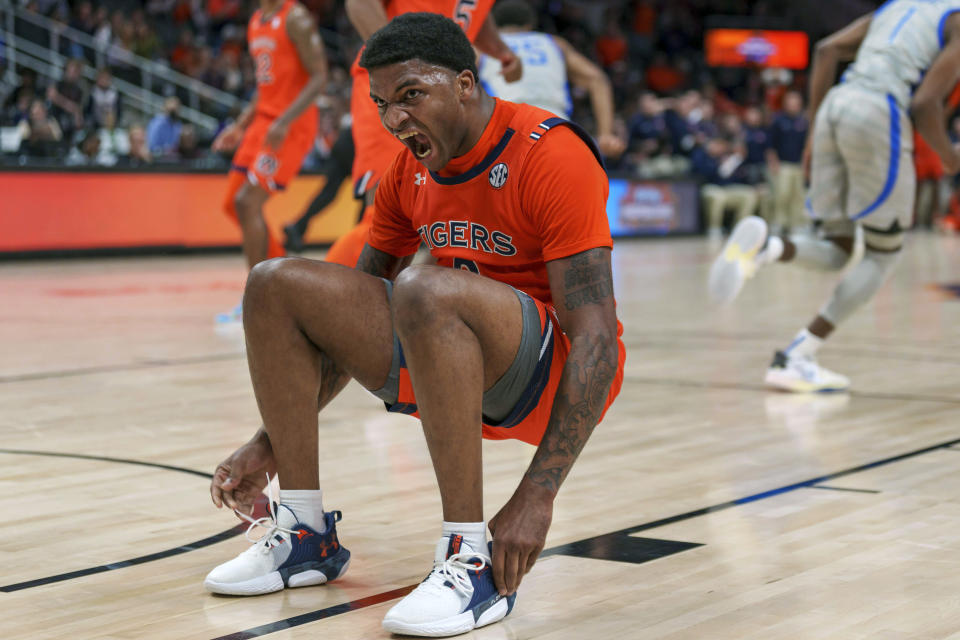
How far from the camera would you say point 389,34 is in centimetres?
232

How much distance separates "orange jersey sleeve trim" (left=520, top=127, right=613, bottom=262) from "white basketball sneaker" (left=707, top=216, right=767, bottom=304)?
2930 millimetres

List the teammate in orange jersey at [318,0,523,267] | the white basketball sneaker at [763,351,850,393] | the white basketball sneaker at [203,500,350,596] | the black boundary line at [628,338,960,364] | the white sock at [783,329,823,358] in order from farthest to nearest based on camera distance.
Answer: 1. the black boundary line at [628,338,960,364]
2. the white sock at [783,329,823,358]
3. the white basketball sneaker at [763,351,850,393]
4. the teammate in orange jersey at [318,0,523,267]
5. the white basketball sneaker at [203,500,350,596]

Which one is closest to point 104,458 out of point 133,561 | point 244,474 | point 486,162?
point 133,561

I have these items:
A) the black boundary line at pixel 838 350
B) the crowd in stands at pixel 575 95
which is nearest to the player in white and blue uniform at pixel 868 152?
the black boundary line at pixel 838 350

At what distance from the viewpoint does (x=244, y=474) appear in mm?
2518

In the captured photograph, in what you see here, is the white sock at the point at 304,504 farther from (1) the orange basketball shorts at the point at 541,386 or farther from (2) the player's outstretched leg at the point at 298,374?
(1) the orange basketball shorts at the point at 541,386

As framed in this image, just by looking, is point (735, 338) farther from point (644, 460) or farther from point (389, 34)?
point (389, 34)

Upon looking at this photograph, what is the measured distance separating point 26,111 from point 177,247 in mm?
1951

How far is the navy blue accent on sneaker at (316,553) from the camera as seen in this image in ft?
8.08

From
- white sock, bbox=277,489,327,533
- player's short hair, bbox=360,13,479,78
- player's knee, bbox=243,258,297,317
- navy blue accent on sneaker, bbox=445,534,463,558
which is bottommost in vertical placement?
white sock, bbox=277,489,327,533

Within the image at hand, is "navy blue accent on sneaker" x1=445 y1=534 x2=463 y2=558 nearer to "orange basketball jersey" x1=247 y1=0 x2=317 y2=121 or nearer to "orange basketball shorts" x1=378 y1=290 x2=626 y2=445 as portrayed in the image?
"orange basketball shorts" x1=378 y1=290 x2=626 y2=445

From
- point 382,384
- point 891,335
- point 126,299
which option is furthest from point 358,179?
point 126,299

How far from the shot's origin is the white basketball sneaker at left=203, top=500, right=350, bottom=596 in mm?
2408

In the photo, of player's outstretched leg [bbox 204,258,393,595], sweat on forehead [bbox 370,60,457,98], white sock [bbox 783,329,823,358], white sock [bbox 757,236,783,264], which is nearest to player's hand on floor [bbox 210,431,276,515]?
player's outstretched leg [bbox 204,258,393,595]
